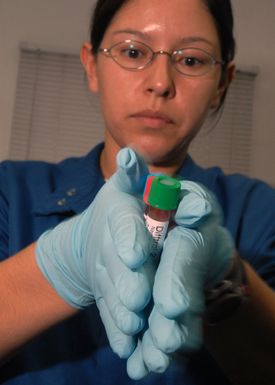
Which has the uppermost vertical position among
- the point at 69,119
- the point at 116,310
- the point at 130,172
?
the point at 130,172

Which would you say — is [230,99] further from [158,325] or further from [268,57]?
[158,325]

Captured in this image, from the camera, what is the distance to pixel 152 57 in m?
0.68

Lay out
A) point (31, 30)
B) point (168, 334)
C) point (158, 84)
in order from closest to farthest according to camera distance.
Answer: point (168, 334), point (158, 84), point (31, 30)

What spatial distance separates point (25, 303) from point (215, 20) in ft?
1.80

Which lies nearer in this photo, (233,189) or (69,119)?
(233,189)

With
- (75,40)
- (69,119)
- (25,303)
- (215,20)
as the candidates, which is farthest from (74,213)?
(75,40)

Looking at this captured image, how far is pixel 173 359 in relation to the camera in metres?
0.37

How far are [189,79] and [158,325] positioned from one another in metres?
0.46

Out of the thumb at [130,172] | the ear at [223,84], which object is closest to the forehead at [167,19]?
the ear at [223,84]

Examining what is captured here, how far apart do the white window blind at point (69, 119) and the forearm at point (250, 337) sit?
56.0 inches

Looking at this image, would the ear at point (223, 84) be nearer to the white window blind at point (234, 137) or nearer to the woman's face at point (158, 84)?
the woman's face at point (158, 84)

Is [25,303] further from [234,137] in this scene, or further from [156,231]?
[234,137]

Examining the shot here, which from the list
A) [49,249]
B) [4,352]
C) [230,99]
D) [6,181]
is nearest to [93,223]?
[49,249]

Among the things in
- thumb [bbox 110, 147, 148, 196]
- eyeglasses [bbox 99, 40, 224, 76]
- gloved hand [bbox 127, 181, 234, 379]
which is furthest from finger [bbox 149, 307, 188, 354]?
eyeglasses [bbox 99, 40, 224, 76]
